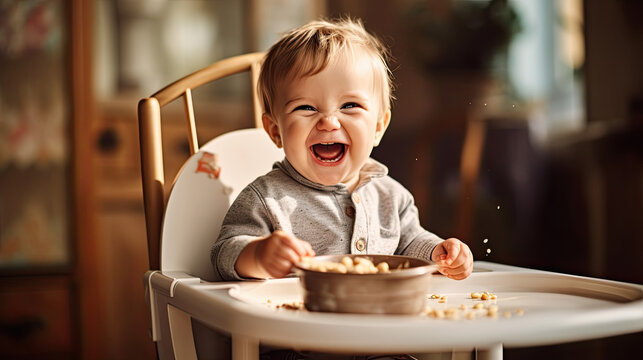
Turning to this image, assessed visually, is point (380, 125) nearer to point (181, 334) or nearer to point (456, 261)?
point (456, 261)

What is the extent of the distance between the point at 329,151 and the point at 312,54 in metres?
0.12

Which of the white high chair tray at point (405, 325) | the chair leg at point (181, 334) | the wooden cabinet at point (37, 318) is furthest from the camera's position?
the wooden cabinet at point (37, 318)

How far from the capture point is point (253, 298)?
2.14 ft

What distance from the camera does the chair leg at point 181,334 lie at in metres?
0.72

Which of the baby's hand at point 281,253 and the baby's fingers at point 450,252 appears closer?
the baby's hand at point 281,253

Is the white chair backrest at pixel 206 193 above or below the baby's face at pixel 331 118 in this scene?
below

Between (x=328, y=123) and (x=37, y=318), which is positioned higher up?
(x=328, y=123)

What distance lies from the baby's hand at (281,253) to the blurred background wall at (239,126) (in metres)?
1.43

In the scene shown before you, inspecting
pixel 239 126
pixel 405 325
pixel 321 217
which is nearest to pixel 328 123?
pixel 321 217

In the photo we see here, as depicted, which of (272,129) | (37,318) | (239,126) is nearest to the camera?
(272,129)

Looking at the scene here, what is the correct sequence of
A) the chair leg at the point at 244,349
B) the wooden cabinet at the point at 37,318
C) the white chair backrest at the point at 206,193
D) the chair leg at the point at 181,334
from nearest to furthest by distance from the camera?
the chair leg at the point at 244,349 < the chair leg at the point at 181,334 < the white chair backrest at the point at 206,193 < the wooden cabinet at the point at 37,318

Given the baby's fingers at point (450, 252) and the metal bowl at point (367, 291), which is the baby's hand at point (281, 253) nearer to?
the metal bowl at point (367, 291)

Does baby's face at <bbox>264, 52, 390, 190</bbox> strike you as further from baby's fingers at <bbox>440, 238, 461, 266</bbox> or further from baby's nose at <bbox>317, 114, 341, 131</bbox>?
baby's fingers at <bbox>440, 238, 461, 266</bbox>

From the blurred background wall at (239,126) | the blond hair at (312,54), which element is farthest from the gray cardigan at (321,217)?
the blurred background wall at (239,126)
